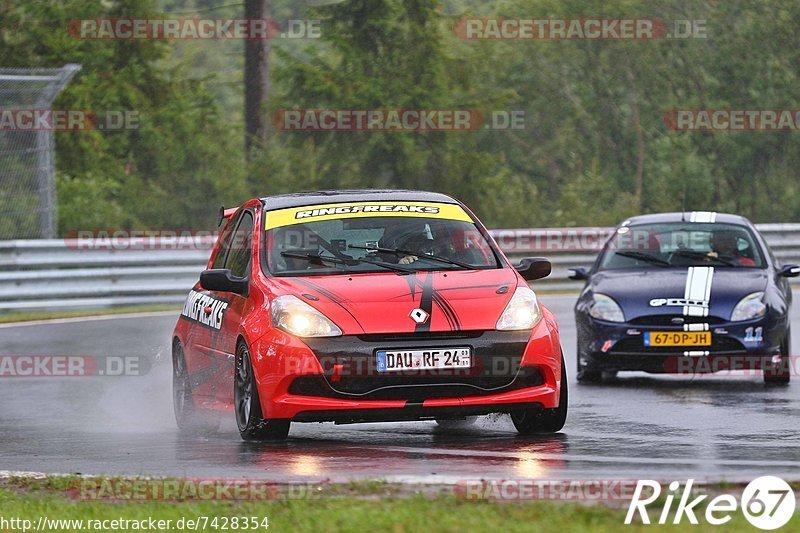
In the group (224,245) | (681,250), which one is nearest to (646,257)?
(681,250)

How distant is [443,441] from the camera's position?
382 inches

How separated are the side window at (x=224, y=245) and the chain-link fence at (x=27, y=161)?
1067 cm

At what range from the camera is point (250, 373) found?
9547 millimetres

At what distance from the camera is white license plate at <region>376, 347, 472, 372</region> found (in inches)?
362

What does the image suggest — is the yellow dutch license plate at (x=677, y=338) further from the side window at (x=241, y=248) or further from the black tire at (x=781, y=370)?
the side window at (x=241, y=248)

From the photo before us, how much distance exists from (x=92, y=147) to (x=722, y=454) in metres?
27.0

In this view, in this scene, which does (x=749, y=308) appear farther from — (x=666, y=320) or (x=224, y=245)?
Result: (x=224, y=245)

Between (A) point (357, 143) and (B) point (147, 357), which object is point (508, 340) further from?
(A) point (357, 143)

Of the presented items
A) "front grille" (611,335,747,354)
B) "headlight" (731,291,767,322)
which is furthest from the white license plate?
"headlight" (731,291,767,322)

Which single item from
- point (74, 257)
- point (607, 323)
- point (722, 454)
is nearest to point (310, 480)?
point (722, 454)

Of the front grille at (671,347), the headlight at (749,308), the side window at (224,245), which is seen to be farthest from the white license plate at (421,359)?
the headlight at (749,308)

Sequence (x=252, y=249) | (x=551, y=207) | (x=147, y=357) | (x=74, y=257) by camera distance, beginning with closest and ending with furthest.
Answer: (x=252, y=249) < (x=147, y=357) < (x=74, y=257) < (x=551, y=207)

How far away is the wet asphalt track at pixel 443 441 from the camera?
815 centimetres
